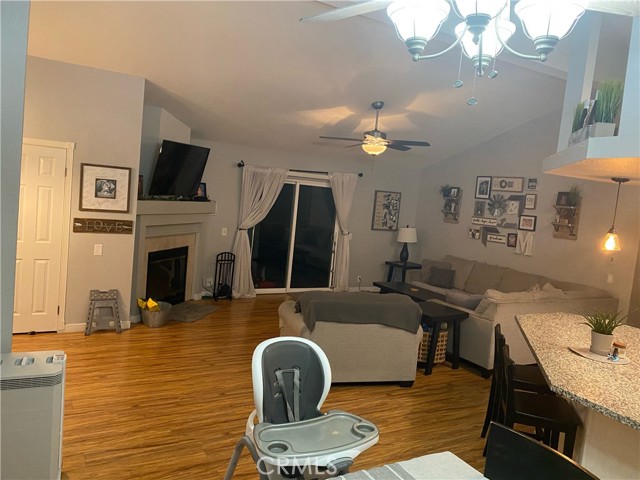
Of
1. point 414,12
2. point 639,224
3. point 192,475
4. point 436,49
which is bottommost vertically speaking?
point 192,475

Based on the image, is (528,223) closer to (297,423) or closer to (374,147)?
(374,147)

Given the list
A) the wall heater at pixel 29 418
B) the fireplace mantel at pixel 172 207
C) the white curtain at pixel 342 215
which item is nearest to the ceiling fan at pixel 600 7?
the wall heater at pixel 29 418

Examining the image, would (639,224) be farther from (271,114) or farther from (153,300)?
(153,300)

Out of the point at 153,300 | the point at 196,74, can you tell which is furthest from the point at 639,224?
the point at 153,300

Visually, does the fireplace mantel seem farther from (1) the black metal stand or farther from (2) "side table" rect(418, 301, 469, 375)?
(2) "side table" rect(418, 301, 469, 375)

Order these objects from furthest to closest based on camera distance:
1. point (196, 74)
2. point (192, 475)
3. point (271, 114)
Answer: point (271, 114) → point (196, 74) → point (192, 475)

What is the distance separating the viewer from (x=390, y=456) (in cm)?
299

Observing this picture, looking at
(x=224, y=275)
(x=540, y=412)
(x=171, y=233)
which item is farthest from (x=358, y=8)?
(x=224, y=275)

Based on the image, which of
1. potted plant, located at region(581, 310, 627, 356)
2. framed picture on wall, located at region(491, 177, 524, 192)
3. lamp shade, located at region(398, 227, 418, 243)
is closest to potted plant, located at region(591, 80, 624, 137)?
potted plant, located at region(581, 310, 627, 356)

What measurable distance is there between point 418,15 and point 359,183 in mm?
6270

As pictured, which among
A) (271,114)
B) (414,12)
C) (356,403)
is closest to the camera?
(414,12)

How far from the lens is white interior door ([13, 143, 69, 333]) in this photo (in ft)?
15.0

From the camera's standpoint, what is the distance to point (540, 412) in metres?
2.54

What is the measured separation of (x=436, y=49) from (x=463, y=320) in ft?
9.42
